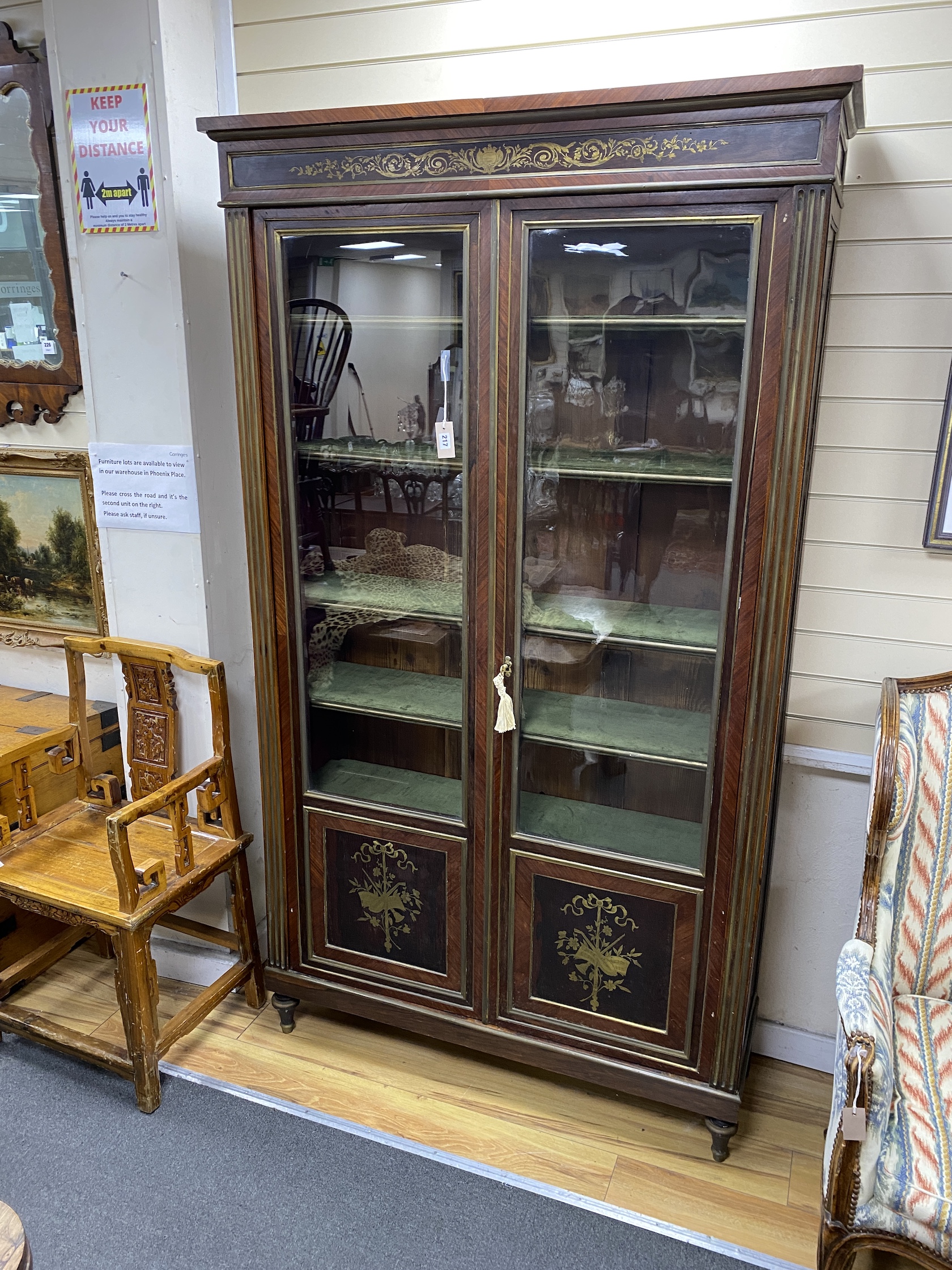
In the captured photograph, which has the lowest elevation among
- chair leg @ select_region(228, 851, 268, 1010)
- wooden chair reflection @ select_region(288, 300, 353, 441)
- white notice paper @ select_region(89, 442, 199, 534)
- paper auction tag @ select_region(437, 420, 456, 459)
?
chair leg @ select_region(228, 851, 268, 1010)

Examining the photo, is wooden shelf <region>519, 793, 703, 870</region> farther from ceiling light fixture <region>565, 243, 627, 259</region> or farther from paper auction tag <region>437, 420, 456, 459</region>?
ceiling light fixture <region>565, 243, 627, 259</region>

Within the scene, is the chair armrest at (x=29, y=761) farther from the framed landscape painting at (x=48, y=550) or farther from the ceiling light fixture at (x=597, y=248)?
the ceiling light fixture at (x=597, y=248)

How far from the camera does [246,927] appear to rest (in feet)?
8.15

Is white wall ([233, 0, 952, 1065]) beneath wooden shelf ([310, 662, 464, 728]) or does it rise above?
above

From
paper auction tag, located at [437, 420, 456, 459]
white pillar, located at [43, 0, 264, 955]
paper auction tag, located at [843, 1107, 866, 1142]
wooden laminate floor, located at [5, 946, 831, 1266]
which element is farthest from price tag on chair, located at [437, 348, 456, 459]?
wooden laminate floor, located at [5, 946, 831, 1266]

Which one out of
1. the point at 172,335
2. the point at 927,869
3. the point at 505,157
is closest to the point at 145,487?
the point at 172,335

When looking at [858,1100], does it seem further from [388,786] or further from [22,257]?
[22,257]

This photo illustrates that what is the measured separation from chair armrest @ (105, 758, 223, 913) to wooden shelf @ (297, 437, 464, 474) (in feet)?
2.75

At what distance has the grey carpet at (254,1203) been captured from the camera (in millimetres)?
1845

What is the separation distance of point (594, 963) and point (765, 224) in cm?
159

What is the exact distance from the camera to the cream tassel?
200 cm

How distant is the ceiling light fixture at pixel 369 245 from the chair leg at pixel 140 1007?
5.31ft

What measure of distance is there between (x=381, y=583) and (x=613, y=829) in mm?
816

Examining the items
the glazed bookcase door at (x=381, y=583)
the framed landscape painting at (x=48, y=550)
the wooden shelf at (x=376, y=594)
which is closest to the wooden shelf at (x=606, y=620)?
the glazed bookcase door at (x=381, y=583)
